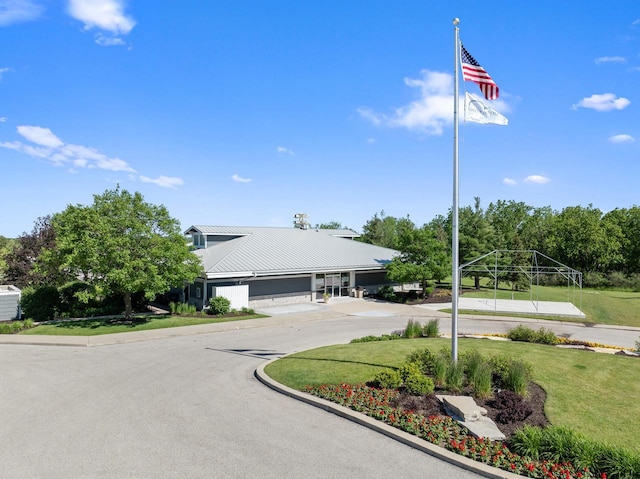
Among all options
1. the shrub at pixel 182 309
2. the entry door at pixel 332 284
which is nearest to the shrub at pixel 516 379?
the shrub at pixel 182 309

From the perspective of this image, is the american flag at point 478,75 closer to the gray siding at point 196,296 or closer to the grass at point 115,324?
the grass at point 115,324

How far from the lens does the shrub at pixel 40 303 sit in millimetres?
25844

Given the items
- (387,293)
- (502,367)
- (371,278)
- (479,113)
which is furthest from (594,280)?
(479,113)

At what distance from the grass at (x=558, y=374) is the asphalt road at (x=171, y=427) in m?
1.90

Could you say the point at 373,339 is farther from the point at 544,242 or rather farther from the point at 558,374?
the point at 544,242

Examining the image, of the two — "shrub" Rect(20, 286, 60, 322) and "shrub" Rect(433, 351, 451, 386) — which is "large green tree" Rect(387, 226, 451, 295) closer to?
"shrub" Rect(433, 351, 451, 386)

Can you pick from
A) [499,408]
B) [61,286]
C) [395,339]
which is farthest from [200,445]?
[61,286]

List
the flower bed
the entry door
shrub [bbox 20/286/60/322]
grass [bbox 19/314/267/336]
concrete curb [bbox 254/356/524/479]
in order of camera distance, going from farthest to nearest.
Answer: the entry door
shrub [bbox 20/286/60/322]
grass [bbox 19/314/267/336]
concrete curb [bbox 254/356/524/479]
the flower bed

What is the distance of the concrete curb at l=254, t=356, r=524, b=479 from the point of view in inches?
283

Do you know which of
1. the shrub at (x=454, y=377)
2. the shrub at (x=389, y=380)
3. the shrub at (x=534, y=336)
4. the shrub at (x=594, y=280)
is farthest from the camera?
the shrub at (x=594, y=280)

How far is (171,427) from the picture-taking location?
9203 mm

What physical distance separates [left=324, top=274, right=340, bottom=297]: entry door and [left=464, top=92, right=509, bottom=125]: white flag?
25245mm

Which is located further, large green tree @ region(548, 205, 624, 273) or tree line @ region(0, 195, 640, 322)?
large green tree @ region(548, 205, 624, 273)

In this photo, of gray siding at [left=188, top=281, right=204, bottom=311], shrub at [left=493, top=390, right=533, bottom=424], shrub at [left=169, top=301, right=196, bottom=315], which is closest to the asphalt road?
shrub at [left=493, top=390, right=533, bottom=424]
